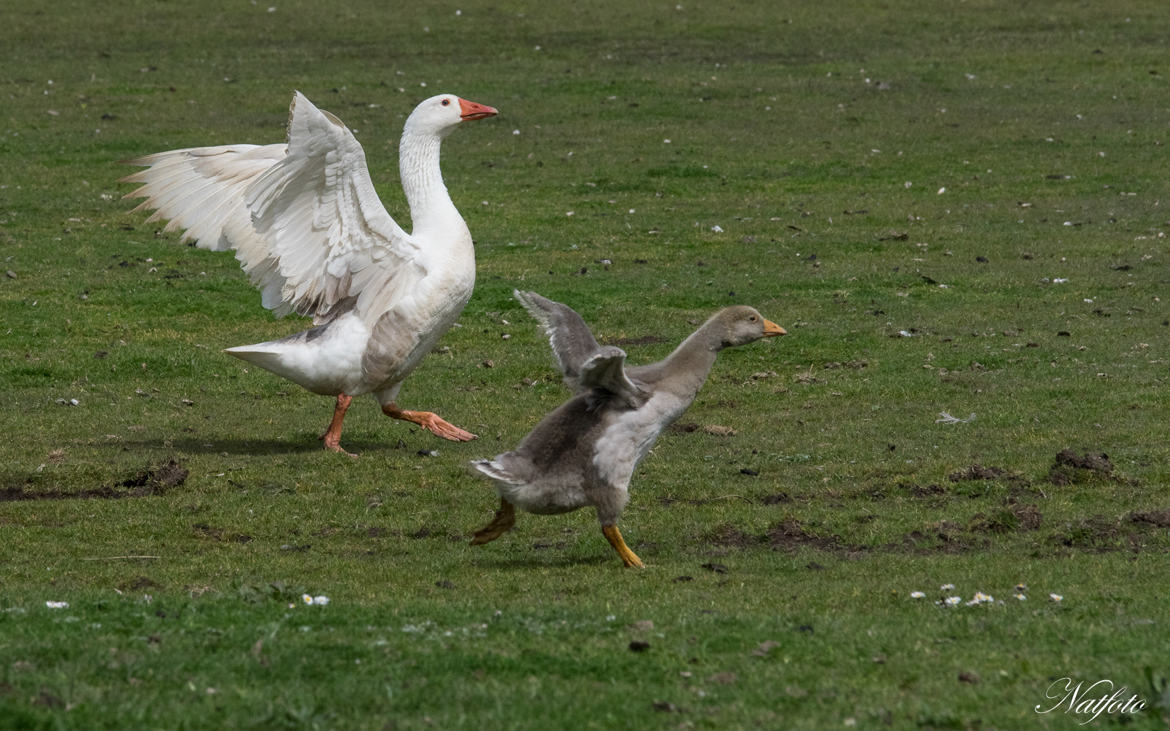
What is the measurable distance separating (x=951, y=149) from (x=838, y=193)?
12.5 feet

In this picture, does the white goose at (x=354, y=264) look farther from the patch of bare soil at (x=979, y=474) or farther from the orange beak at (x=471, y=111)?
the patch of bare soil at (x=979, y=474)

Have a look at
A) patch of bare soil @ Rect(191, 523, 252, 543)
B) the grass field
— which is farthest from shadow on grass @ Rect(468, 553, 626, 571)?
patch of bare soil @ Rect(191, 523, 252, 543)

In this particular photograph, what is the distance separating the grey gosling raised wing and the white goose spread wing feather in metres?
3.67

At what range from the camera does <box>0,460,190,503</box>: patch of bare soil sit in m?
11.7

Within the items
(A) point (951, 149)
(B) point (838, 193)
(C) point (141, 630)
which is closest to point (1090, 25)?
(A) point (951, 149)

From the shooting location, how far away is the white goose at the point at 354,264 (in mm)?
13094

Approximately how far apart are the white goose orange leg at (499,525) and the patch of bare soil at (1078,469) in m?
4.30

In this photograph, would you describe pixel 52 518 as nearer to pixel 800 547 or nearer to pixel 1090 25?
pixel 800 547

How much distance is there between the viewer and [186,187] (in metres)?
14.7

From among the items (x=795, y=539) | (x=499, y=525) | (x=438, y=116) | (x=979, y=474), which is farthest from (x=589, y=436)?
(x=438, y=116)

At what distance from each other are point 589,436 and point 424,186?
5.11 m
